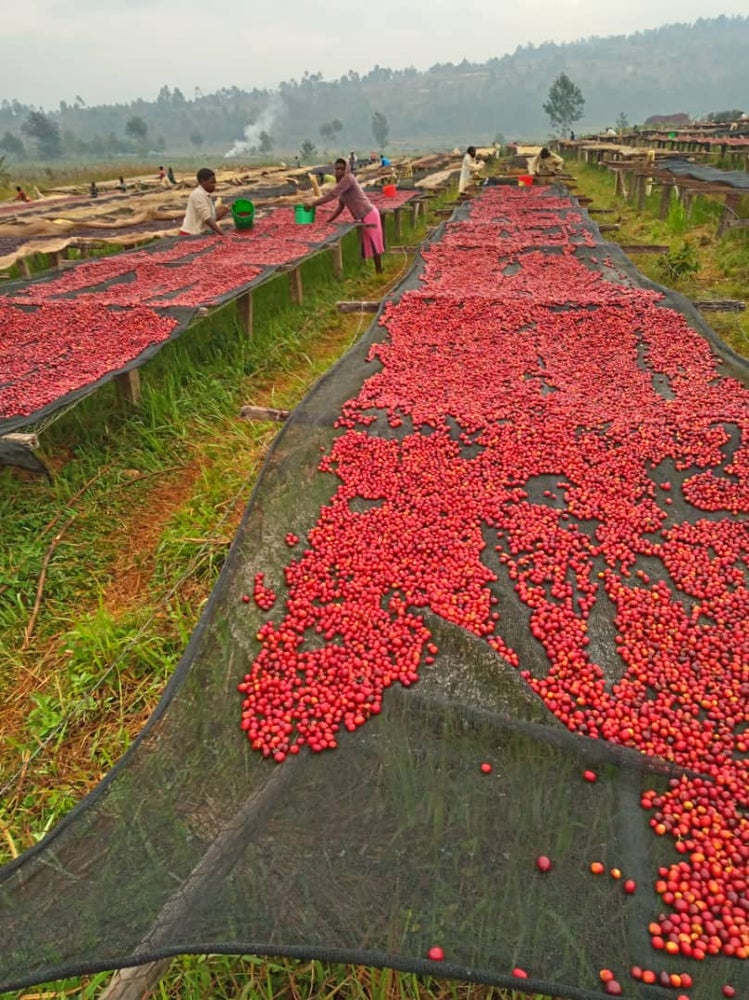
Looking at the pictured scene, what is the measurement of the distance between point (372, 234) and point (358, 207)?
54 cm

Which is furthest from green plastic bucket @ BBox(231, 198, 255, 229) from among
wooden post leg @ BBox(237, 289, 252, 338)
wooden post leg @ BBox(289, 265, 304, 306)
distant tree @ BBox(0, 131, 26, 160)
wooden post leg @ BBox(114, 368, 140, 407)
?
distant tree @ BBox(0, 131, 26, 160)

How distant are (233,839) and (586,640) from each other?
5.57 feet

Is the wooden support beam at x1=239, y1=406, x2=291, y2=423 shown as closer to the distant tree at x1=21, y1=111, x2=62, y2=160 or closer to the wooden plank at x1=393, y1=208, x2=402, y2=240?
the wooden plank at x1=393, y1=208, x2=402, y2=240

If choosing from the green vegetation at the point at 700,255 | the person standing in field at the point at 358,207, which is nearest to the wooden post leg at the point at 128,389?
the person standing in field at the point at 358,207

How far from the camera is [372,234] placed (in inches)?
432

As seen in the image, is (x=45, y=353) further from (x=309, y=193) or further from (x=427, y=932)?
(x=309, y=193)

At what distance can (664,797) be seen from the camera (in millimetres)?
2143

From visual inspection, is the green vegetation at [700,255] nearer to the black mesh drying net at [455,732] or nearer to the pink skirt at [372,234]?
the black mesh drying net at [455,732]

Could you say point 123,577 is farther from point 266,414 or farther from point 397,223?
point 397,223

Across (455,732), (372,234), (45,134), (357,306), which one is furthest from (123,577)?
(45,134)

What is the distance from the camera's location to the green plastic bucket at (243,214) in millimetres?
11002

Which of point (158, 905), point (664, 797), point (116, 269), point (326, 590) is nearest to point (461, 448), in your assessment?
point (326, 590)

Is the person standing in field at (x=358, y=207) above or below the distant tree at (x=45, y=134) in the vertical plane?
below

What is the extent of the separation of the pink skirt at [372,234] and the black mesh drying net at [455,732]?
299 inches
